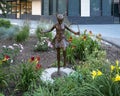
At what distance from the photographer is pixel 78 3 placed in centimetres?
3328

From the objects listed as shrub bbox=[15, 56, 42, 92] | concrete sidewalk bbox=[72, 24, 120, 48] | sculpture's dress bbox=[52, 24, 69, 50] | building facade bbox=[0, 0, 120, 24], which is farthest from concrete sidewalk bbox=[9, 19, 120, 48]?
shrub bbox=[15, 56, 42, 92]

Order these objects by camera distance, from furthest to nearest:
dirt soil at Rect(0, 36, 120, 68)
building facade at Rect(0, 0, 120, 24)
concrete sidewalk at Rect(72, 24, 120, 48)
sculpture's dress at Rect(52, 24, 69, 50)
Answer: building facade at Rect(0, 0, 120, 24) → concrete sidewalk at Rect(72, 24, 120, 48) → dirt soil at Rect(0, 36, 120, 68) → sculpture's dress at Rect(52, 24, 69, 50)

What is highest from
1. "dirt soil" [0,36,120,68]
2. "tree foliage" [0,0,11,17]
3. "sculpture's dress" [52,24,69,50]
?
"tree foliage" [0,0,11,17]

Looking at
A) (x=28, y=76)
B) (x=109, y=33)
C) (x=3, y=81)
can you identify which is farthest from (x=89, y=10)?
(x=3, y=81)

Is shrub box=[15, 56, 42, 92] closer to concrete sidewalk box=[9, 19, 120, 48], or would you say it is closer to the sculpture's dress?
the sculpture's dress

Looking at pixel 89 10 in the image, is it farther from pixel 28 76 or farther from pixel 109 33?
pixel 28 76

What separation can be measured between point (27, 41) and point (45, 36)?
0.84m

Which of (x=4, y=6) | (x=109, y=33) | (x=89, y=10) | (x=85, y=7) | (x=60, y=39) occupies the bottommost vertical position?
(x=109, y=33)

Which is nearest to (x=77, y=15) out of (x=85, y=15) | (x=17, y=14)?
(x=85, y=15)

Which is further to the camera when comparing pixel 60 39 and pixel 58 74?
pixel 58 74

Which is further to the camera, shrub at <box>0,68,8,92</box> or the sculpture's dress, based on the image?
the sculpture's dress

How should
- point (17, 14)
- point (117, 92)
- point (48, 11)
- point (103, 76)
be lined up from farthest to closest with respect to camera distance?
point (17, 14)
point (48, 11)
point (103, 76)
point (117, 92)

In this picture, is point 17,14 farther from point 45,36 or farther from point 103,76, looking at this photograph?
point 103,76

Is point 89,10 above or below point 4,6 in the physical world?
above
